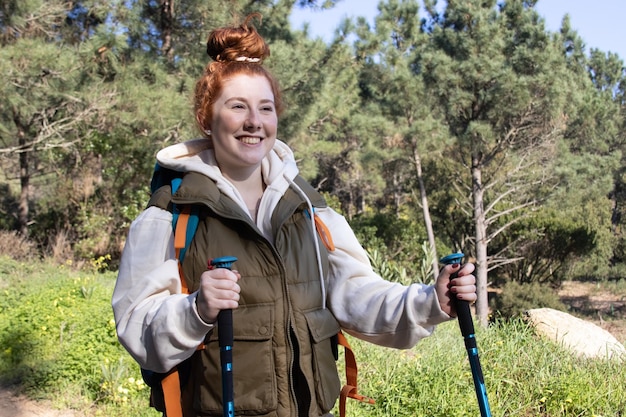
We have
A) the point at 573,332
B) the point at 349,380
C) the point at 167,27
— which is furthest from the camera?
the point at 167,27

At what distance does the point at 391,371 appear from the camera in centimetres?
442

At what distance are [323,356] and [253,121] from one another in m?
0.72

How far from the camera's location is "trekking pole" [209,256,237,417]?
5.03 ft

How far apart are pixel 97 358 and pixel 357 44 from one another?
12.1 m

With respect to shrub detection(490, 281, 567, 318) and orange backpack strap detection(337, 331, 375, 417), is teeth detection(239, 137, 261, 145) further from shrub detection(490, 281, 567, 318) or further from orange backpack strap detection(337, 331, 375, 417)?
shrub detection(490, 281, 567, 318)

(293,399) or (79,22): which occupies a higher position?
(79,22)

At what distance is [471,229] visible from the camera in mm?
21641

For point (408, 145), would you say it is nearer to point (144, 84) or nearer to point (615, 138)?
point (144, 84)

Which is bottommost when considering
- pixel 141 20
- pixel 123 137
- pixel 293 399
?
pixel 293 399

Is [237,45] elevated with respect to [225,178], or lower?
elevated

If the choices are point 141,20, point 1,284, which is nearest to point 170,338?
point 1,284

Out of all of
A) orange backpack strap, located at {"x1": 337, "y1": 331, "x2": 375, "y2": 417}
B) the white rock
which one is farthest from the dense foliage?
orange backpack strap, located at {"x1": 337, "y1": 331, "x2": 375, "y2": 417}

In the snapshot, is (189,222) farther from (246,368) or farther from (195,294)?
(246,368)

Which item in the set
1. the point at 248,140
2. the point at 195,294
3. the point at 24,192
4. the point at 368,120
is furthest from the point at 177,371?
the point at 368,120
